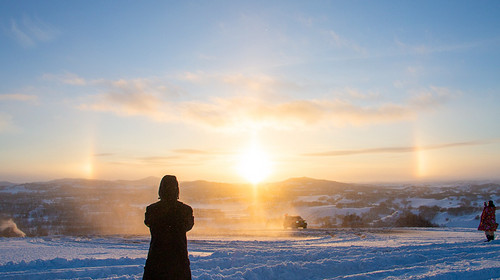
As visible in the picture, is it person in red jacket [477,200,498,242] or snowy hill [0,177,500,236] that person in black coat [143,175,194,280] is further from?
snowy hill [0,177,500,236]

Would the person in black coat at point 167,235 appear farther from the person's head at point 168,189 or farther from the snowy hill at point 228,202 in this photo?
the snowy hill at point 228,202

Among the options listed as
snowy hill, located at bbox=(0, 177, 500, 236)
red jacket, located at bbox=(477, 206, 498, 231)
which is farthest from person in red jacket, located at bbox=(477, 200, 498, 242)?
snowy hill, located at bbox=(0, 177, 500, 236)

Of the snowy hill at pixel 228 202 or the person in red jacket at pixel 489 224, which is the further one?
the snowy hill at pixel 228 202

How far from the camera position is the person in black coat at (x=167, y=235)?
5.98 m

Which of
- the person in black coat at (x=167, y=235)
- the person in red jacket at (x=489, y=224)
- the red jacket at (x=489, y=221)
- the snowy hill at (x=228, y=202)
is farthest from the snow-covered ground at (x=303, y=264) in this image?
the snowy hill at (x=228, y=202)

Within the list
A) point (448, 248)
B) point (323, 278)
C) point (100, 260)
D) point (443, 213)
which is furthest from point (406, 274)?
point (443, 213)

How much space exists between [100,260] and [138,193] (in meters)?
112

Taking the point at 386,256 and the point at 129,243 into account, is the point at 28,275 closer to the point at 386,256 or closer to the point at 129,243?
the point at 129,243

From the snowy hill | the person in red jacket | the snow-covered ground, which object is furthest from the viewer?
the snowy hill

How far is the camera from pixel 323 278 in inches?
435

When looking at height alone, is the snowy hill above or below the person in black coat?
below

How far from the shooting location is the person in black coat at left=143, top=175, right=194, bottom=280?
19.6 ft

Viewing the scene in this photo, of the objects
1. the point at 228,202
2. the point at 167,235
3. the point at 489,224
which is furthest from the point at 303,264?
the point at 228,202

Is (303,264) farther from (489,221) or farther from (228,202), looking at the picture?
(228,202)
